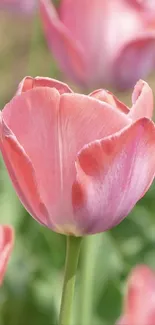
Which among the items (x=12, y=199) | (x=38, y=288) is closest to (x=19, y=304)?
(x=38, y=288)

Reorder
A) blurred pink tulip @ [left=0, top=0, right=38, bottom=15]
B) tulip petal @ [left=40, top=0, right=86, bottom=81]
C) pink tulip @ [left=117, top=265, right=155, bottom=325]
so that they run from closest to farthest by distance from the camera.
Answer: pink tulip @ [left=117, top=265, right=155, bottom=325]
tulip petal @ [left=40, top=0, right=86, bottom=81]
blurred pink tulip @ [left=0, top=0, right=38, bottom=15]

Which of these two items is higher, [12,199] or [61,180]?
[61,180]

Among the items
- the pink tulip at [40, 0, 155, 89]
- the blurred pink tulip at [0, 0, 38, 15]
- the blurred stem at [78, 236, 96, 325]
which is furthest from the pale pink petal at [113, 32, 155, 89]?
the blurred pink tulip at [0, 0, 38, 15]

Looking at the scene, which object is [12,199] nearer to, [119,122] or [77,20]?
[77,20]

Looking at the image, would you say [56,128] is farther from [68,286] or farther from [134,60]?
[134,60]

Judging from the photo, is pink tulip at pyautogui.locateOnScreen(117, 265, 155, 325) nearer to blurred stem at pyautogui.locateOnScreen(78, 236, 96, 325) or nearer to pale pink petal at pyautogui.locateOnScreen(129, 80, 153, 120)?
pale pink petal at pyautogui.locateOnScreen(129, 80, 153, 120)

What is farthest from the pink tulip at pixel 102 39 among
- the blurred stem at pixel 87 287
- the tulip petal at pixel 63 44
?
the blurred stem at pixel 87 287

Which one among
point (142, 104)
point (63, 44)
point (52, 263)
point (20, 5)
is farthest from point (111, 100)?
point (20, 5)
